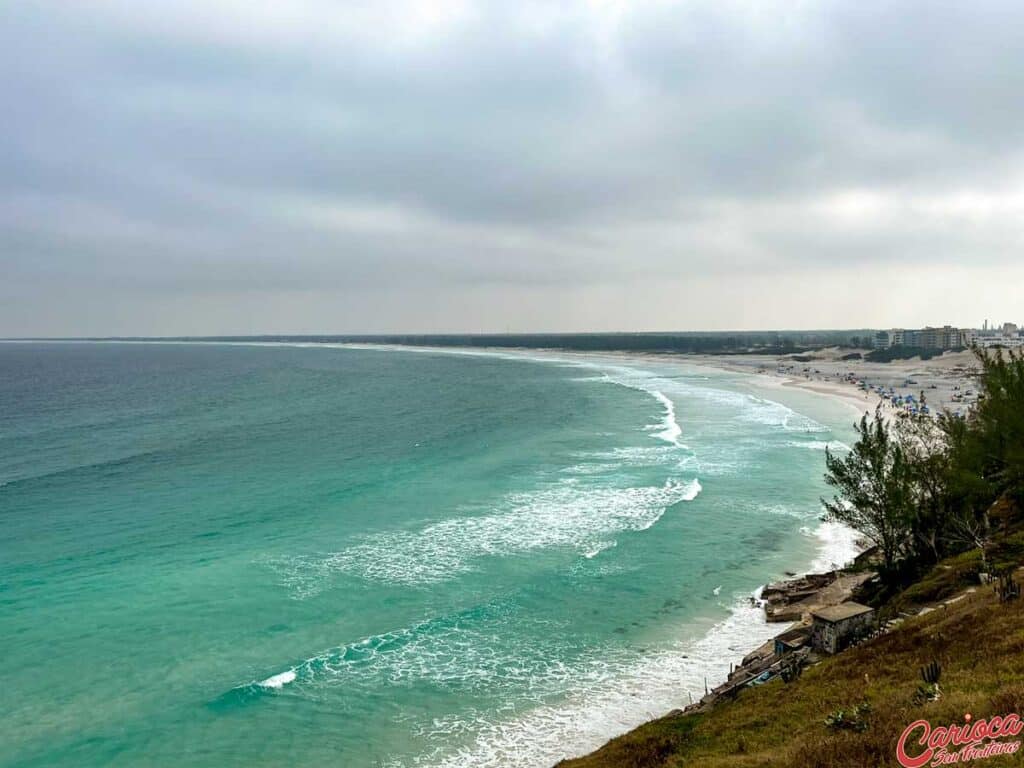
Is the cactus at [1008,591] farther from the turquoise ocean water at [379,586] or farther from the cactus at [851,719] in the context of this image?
the turquoise ocean water at [379,586]

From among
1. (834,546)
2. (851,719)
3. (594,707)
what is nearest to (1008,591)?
(851,719)

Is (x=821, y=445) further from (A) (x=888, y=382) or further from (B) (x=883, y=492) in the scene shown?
(A) (x=888, y=382)

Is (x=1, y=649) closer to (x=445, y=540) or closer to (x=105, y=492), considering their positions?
(x=445, y=540)

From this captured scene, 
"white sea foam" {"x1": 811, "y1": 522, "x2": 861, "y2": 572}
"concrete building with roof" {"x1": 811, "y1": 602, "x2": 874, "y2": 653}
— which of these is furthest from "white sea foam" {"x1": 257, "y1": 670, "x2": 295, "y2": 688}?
"white sea foam" {"x1": 811, "y1": 522, "x2": 861, "y2": 572}

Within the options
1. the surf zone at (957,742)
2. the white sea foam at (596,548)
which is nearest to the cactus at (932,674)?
the surf zone at (957,742)

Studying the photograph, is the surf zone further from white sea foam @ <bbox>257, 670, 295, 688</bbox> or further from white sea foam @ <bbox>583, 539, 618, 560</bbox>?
white sea foam @ <bbox>583, 539, 618, 560</bbox>
